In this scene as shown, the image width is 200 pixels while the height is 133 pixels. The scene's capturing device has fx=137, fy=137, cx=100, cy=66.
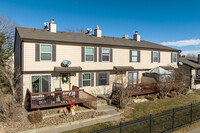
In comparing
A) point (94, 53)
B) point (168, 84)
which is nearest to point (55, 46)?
point (94, 53)

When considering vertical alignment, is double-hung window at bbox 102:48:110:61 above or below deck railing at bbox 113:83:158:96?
above

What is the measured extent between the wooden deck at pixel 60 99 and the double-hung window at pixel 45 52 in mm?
3029

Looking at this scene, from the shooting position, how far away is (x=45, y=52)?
1148 centimetres

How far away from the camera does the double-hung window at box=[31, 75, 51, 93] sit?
1120 centimetres

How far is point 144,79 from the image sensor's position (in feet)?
55.1

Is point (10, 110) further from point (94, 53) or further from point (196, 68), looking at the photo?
point (196, 68)

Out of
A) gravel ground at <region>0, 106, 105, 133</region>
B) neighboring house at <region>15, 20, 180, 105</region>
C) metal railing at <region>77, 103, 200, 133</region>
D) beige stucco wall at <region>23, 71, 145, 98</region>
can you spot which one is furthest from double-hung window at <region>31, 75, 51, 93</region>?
metal railing at <region>77, 103, 200, 133</region>

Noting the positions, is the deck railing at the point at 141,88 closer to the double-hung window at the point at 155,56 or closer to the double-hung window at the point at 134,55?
the double-hung window at the point at 134,55

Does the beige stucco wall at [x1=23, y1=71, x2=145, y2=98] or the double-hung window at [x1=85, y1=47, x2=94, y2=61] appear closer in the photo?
the beige stucco wall at [x1=23, y1=71, x2=145, y2=98]

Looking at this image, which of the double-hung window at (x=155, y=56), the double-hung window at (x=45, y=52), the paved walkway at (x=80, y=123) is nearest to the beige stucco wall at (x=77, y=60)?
the double-hung window at (x=45, y=52)

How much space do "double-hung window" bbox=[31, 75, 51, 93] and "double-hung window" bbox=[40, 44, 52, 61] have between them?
154 cm

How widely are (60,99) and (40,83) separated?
98.1 inches

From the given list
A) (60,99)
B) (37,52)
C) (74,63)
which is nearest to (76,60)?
(74,63)

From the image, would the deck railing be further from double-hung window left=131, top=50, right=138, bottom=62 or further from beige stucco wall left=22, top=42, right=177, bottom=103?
double-hung window left=131, top=50, right=138, bottom=62
